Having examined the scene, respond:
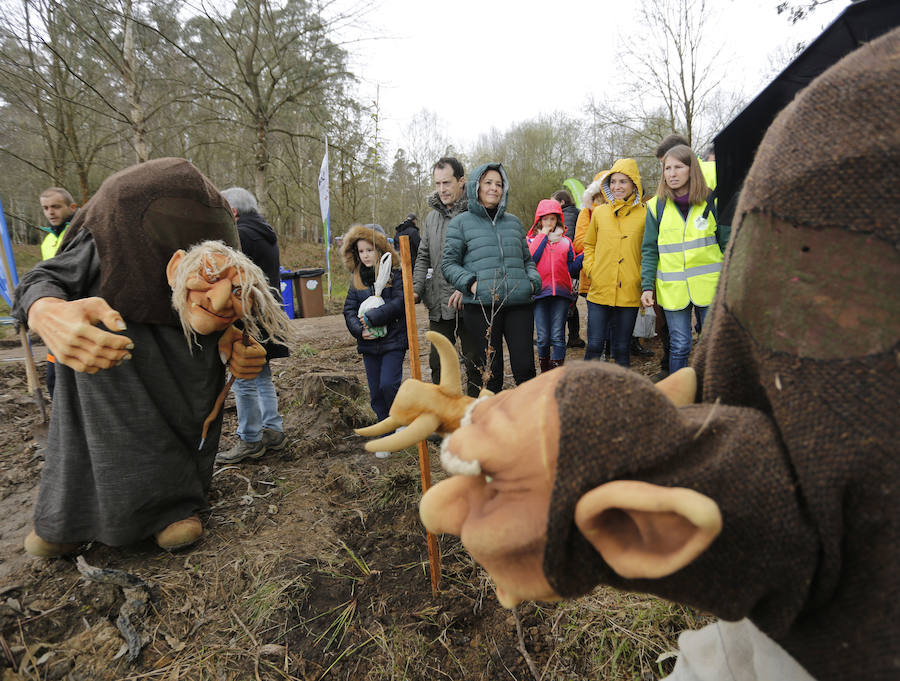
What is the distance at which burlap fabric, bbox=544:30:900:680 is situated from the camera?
0.51 meters

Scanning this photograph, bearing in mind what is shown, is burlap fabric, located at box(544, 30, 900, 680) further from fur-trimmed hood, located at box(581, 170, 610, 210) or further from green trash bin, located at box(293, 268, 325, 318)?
green trash bin, located at box(293, 268, 325, 318)

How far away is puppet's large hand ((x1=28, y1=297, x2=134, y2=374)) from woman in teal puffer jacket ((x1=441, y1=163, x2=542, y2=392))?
2050mm

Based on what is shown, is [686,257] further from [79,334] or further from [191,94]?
[191,94]

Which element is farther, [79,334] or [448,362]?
[79,334]

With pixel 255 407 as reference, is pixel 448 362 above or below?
above

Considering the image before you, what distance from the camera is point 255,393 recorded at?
11.1ft

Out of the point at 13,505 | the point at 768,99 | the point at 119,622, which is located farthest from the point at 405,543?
the point at 13,505

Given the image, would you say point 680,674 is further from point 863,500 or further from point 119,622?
point 119,622

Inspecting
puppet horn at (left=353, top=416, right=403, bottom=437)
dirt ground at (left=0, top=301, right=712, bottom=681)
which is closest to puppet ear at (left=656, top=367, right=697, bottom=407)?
puppet horn at (left=353, top=416, right=403, bottom=437)

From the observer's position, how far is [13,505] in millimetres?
2842

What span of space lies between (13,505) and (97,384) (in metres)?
1.60

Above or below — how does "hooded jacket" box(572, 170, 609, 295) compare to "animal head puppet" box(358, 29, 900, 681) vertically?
above

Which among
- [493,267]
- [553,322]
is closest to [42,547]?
[493,267]

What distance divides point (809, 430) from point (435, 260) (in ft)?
11.1
